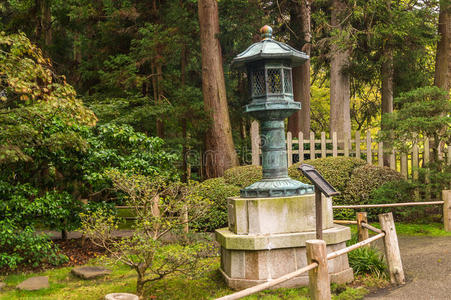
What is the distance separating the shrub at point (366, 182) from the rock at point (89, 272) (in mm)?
6078

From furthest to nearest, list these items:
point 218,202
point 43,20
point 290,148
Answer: point 43,20 → point 290,148 → point 218,202

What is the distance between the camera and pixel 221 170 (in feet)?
40.1

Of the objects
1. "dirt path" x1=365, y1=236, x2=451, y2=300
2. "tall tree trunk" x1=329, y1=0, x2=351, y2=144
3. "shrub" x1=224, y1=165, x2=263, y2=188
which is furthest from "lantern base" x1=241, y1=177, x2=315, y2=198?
"tall tree trunk" x1=329, y1=0, x2=351, y2=144

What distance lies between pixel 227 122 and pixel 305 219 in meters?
7.04

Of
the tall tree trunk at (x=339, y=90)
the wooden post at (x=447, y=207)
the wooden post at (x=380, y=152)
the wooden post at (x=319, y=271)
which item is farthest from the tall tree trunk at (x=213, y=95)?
the wooden post at (x=319, y=271)

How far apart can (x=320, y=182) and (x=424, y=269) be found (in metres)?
2.63

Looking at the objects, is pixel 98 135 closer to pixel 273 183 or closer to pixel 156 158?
pixel 156 158

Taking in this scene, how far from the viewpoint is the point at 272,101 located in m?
6.20

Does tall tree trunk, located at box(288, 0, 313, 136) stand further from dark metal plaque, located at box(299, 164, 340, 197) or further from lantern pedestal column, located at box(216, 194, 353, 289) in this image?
dark metal plaque, located at box(299, 164, 340, 197)

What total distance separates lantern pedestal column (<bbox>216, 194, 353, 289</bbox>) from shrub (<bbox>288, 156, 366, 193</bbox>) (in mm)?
4636

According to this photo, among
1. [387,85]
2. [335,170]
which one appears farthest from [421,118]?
[387,85]

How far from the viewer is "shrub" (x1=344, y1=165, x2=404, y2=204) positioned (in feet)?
34.4

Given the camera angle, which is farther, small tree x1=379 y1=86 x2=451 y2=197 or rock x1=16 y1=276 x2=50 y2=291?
small tree x1=379 y1=86 x2=451 y2=197

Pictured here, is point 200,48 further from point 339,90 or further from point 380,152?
point 380,152
